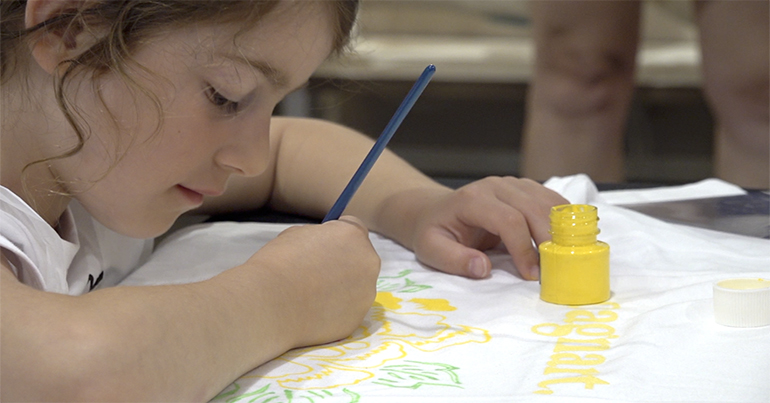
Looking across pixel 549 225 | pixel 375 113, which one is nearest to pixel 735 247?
pixel 549 225

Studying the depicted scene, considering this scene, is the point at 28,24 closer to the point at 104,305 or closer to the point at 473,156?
the point at 104,305

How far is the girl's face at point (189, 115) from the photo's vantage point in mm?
555

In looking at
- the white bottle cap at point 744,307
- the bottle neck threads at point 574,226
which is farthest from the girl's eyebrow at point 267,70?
the white bottle cap at point 744,307

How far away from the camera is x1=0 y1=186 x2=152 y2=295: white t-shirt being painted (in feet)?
1.71

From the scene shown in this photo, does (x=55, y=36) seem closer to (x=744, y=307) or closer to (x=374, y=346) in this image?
(x=374, y=346)

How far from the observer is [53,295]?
443 millimetres

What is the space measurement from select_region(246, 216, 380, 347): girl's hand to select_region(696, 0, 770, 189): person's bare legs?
807mm

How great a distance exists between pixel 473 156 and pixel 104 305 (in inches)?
74.4

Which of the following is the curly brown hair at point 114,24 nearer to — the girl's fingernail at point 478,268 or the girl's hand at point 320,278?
the girl's hand at point 320,278

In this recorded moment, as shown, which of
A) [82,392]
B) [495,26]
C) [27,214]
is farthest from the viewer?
[495,26]

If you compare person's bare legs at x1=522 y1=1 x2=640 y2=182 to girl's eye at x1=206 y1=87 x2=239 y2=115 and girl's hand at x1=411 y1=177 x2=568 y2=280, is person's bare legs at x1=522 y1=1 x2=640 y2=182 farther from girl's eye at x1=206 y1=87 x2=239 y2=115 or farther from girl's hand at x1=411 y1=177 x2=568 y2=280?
girl's eye at x1=206 y1=87 x2=239 y2=115

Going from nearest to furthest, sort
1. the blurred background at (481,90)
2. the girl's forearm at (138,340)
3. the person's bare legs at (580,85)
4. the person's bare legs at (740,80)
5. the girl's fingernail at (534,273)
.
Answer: the girl's forearm at (138,340), the girl's fingernail at (534,273), the person's bare legs at (740,80), the person's bare legs at (580,85), the blurred background at (481,90)

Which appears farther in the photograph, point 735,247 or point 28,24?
point 735,247

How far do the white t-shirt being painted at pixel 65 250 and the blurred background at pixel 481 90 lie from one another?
3.93 ft
